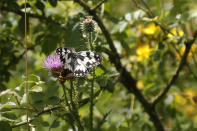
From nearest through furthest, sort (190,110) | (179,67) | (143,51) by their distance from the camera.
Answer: (179,67) < (143,51) < (190,110)

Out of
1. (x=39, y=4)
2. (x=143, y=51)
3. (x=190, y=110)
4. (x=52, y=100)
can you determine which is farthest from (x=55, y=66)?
(x=190, y=110)

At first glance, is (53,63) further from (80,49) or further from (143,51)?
(143,51)

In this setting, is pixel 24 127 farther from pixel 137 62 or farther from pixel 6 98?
pixel 137 62

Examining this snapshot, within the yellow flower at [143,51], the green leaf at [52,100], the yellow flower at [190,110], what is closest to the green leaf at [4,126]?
the green leaf at [52,100]

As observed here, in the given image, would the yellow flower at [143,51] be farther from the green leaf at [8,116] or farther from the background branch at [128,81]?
the green leaf at [8,116]

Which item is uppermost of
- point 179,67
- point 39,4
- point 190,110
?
point 39,4
